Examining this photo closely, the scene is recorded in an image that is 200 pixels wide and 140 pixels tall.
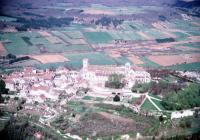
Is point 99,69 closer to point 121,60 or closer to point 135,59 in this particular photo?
point 121,60

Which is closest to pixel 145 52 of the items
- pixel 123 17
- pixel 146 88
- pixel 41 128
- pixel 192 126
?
pixel 123 17

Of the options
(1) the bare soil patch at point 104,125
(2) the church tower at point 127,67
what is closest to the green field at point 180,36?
(2) the church tower at point 127,67

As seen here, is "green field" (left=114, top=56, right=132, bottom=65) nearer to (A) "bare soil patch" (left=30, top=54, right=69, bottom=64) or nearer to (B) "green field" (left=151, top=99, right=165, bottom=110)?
(A) "bare soil patch" (left=30, top=54, right=69, bottom=64)

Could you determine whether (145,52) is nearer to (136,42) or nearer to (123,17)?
(136,42)

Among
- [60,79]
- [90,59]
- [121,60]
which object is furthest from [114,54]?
[60,79]

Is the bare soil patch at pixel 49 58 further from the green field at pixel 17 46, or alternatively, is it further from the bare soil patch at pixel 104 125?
the bare soil patch at pixel 104 125

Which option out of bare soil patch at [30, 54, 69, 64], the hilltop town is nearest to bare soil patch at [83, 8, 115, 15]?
the hilltop town
